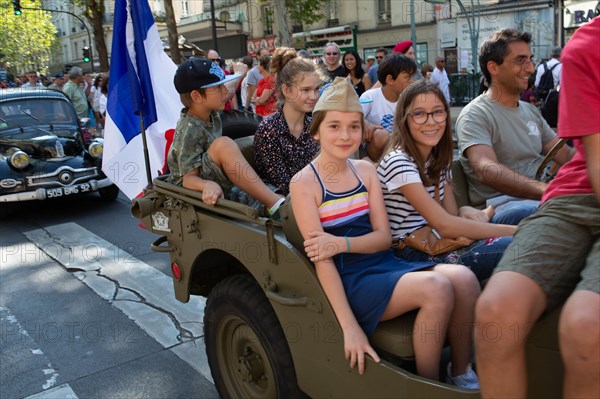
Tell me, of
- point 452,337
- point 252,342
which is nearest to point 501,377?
point 452,337

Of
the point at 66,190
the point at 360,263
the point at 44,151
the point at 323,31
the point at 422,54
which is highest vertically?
the point at 323,31

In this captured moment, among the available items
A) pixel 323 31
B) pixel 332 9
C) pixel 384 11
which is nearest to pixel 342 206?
pixel 384 11

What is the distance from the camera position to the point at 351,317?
2.02 m

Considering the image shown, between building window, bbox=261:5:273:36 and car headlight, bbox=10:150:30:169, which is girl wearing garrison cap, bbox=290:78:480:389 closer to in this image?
car headlight, bbox=10:150:30:169

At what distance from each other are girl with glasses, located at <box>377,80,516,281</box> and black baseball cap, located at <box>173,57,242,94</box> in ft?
3.94

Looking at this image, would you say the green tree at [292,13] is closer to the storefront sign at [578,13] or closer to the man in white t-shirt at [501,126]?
the storefront sign at [578,13]

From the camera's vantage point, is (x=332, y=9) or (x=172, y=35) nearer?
(x=172, y=35)

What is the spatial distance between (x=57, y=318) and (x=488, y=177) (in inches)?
138

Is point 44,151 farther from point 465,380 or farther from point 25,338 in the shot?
point 465,380

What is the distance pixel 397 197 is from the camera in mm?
2596

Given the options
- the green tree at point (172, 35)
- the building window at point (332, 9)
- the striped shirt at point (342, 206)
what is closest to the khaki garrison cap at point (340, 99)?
the striped shirt at point (342, 206)

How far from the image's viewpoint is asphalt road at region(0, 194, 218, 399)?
347cm

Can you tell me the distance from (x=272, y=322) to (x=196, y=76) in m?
1.59

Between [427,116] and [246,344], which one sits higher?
[427,116]
